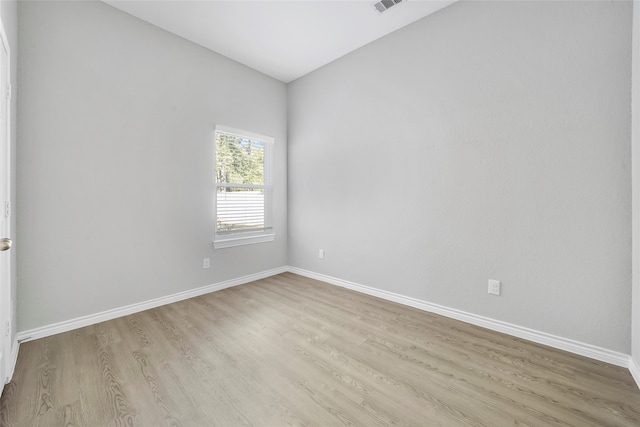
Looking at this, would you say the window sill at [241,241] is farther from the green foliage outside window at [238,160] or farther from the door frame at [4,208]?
the door frame at [4,208]

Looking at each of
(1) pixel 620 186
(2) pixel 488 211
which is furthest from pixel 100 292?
(1) pixel 620 186

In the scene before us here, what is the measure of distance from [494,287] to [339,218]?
1.87m

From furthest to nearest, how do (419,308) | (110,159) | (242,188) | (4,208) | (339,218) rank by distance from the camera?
(242,188), (339,218), (419,308), (110,159), (4,208)

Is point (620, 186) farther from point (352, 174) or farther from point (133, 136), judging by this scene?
point (133, 136)

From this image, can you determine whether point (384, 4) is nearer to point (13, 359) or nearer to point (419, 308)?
point (419, 308)

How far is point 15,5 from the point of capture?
2.01 meters

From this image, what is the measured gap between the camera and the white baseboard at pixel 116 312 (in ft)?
7.03

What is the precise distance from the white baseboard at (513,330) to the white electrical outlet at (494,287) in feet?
0.82

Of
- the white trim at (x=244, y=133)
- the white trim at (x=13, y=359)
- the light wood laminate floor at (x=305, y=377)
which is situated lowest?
the light wood laminate floor at (x=305, y=377)

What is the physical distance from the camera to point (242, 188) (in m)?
3.65

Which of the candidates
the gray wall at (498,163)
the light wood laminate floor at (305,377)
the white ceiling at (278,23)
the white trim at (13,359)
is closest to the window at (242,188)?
the white ceiling at (278,23)

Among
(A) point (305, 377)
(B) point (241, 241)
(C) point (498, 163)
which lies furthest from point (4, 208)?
(C) point (498, 163)

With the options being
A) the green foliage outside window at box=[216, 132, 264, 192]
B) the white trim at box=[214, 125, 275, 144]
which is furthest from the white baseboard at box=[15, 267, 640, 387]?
the white trim at box=[214, 125, 275, 144]

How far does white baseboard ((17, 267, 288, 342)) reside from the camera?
2143 mm
